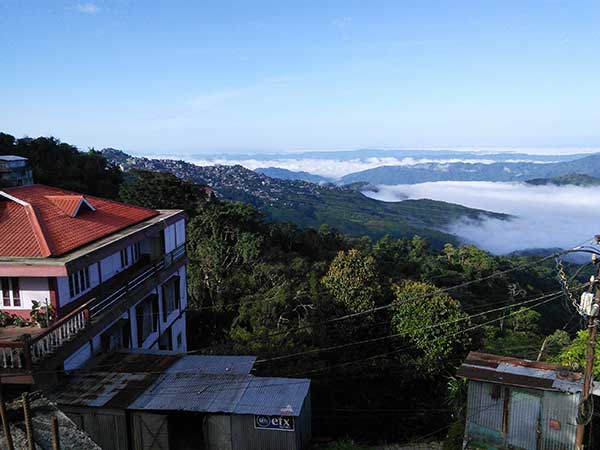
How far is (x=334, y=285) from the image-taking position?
27391mm

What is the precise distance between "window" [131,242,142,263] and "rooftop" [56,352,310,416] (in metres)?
4.38

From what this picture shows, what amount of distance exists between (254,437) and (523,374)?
8140mm

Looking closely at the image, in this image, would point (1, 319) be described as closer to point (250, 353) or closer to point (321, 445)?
point (321, 445)

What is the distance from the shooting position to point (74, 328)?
1345cm

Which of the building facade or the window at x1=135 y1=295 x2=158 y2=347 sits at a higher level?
the building facade

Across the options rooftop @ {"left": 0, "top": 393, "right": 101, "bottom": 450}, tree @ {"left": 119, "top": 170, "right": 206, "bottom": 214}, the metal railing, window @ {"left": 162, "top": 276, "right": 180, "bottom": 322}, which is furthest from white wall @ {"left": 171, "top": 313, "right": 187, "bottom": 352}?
tree @ {"left": 119, "top": 170, "right": 206, "bottom": 214}

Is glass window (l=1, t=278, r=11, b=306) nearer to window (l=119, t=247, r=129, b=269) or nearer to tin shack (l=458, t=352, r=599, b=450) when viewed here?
window (l=119, t=247, r=129, b=269)

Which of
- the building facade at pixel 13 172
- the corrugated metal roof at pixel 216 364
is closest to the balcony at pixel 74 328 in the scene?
the corrugated metal roof at pixel 216 364

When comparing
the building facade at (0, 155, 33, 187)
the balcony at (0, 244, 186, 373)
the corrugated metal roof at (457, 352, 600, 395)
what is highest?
the building facade at (0, 155, 33, 187)

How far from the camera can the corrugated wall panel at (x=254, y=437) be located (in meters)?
13.6

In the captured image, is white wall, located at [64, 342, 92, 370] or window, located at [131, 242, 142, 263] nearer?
white wall, located at [64, 342, 92, 370]

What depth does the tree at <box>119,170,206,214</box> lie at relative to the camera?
40969 millimetres

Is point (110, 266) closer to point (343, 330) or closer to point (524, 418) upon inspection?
point (343, 330)

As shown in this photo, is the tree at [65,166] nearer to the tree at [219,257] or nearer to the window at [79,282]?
the tree at [219,257]
